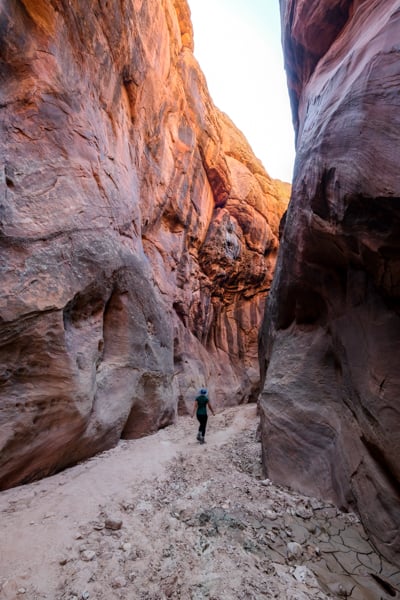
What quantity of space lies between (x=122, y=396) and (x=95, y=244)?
3520mm

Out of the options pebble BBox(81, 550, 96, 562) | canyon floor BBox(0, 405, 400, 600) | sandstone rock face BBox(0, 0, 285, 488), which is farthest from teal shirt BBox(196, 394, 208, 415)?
pebble BBox(81, 550, 96, 562)

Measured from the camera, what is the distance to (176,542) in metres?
3.39

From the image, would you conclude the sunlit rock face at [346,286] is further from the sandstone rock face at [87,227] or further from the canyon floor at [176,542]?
the sandstone rock face at [87,227]

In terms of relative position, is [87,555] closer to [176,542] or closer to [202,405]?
[176,542]

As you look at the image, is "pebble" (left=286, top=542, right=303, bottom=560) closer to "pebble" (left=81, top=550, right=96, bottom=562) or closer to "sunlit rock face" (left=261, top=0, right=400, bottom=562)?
"sunlit rock face" (left=261, top=0, right=400, bottom=562)

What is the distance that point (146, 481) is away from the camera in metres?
4.95

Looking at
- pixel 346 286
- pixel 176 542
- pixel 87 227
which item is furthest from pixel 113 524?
pixel 87 227

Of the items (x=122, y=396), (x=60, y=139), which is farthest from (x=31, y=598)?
(x=60, y=139)

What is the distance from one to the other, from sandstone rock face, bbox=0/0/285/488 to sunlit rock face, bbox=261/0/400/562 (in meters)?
3.67

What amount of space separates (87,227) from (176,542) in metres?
5.47

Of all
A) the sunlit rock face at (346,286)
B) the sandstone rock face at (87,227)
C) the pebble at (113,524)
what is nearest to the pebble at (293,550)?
the sunlit rock face at (346,286)

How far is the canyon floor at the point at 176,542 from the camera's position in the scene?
2748mm

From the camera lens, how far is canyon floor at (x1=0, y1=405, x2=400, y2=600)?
9.02ft

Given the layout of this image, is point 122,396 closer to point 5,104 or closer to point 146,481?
point 146,481
